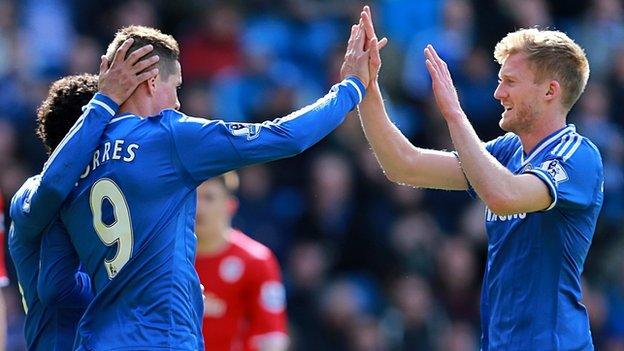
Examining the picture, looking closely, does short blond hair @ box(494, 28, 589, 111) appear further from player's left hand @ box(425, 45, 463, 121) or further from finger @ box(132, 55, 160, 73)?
finger @ box(132, 55, 160, 73)

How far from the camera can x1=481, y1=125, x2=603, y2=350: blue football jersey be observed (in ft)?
18.5

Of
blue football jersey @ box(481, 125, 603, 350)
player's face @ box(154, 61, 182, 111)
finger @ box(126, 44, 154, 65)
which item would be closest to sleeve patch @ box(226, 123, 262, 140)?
player's face @ box(154, 61, 182, 111)

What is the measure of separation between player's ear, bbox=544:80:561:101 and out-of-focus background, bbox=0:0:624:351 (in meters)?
5.90

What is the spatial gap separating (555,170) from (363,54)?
1137 millimetres

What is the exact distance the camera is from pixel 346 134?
12156 mm

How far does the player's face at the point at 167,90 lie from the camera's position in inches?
225

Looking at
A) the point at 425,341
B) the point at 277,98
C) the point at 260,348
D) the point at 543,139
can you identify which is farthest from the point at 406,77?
the point at 543,139

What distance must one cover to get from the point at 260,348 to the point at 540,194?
320 cm

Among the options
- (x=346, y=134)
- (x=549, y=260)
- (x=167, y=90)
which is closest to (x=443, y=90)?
(x=549, y=260)

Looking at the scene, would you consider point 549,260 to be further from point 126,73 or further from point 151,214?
point 126,73

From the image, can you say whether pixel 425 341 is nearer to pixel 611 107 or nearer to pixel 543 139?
pixel 611 107

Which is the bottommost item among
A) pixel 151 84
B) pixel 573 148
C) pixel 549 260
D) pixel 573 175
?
pixel 549 260

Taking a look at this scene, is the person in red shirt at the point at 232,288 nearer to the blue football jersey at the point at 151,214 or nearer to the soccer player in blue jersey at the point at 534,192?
the soccer player in blue jersey at the point at 534,192

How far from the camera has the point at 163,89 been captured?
5.72 meters
